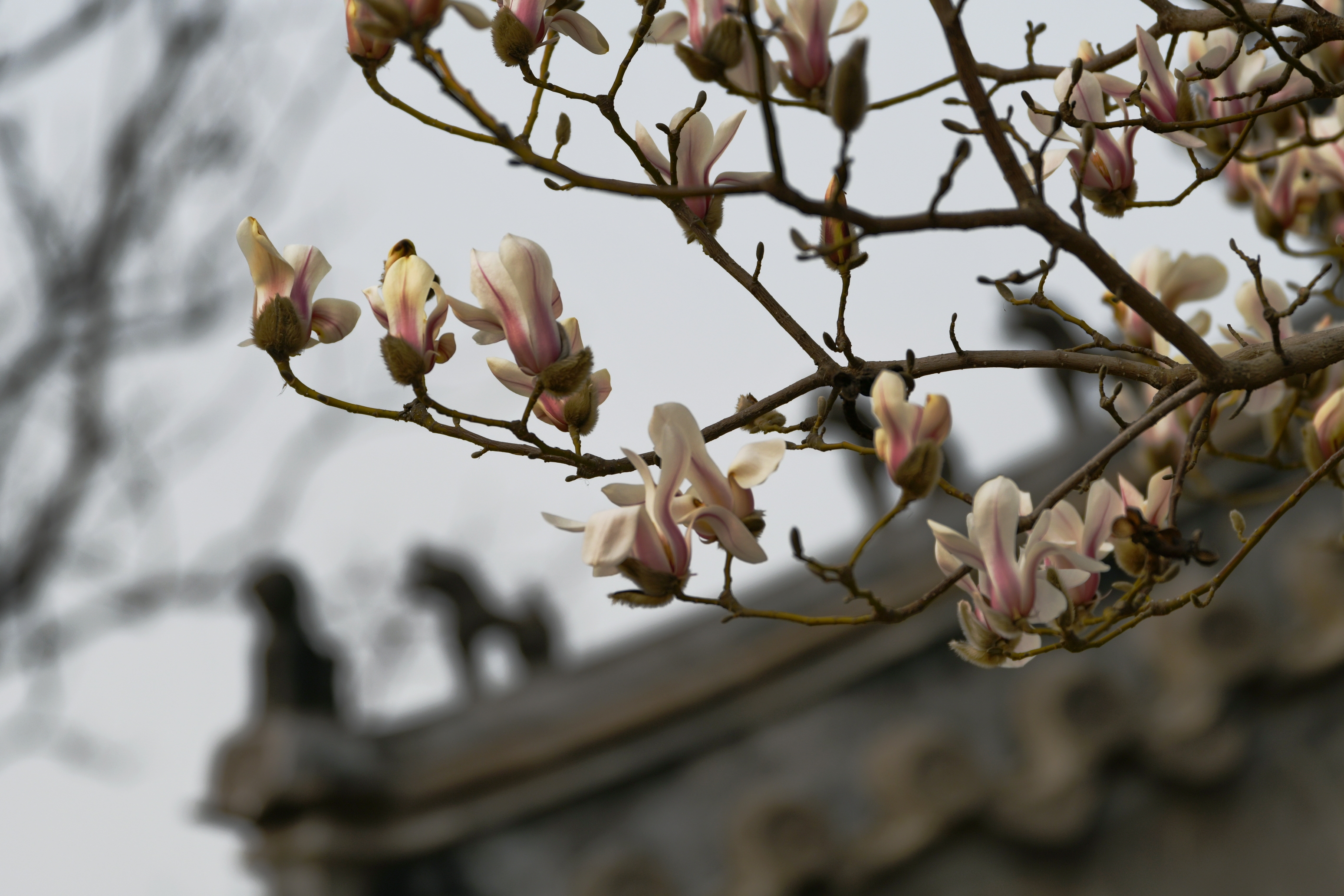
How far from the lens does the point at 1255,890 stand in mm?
2697

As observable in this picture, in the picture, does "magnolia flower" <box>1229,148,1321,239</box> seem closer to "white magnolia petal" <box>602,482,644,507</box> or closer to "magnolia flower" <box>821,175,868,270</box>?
"magnolia flower" <box>821,175,868,270</box>

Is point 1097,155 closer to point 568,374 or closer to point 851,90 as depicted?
point 851,90

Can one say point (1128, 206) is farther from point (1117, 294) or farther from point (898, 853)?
point (898, 853)

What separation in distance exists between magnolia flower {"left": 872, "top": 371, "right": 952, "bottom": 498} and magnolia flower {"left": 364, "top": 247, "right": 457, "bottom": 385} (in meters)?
0.43

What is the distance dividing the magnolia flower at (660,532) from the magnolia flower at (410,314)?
212 millimetres

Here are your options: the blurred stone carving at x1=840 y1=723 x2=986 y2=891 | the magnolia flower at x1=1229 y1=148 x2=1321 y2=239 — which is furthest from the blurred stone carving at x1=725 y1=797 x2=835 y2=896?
the magnolia flower at x1=1229 y1=148 x2=1321 y2=239

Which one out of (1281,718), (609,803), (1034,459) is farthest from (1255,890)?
(609,803)

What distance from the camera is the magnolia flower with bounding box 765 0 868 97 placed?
1012 millimetres

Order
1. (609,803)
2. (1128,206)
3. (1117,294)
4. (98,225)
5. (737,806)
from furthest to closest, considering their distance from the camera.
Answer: (98,225), (609,803), (737,806), (1128,206), (1117,294)

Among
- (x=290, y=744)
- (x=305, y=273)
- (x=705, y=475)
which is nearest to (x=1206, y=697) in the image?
(x=705, y=475)

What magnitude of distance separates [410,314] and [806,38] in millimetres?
448

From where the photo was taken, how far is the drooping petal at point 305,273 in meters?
1.15

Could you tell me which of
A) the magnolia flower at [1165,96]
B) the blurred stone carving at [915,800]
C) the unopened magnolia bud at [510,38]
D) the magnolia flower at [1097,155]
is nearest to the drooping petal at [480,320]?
the unopened magnolia bud at [510,38]

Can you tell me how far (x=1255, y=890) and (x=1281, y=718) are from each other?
0.41m
